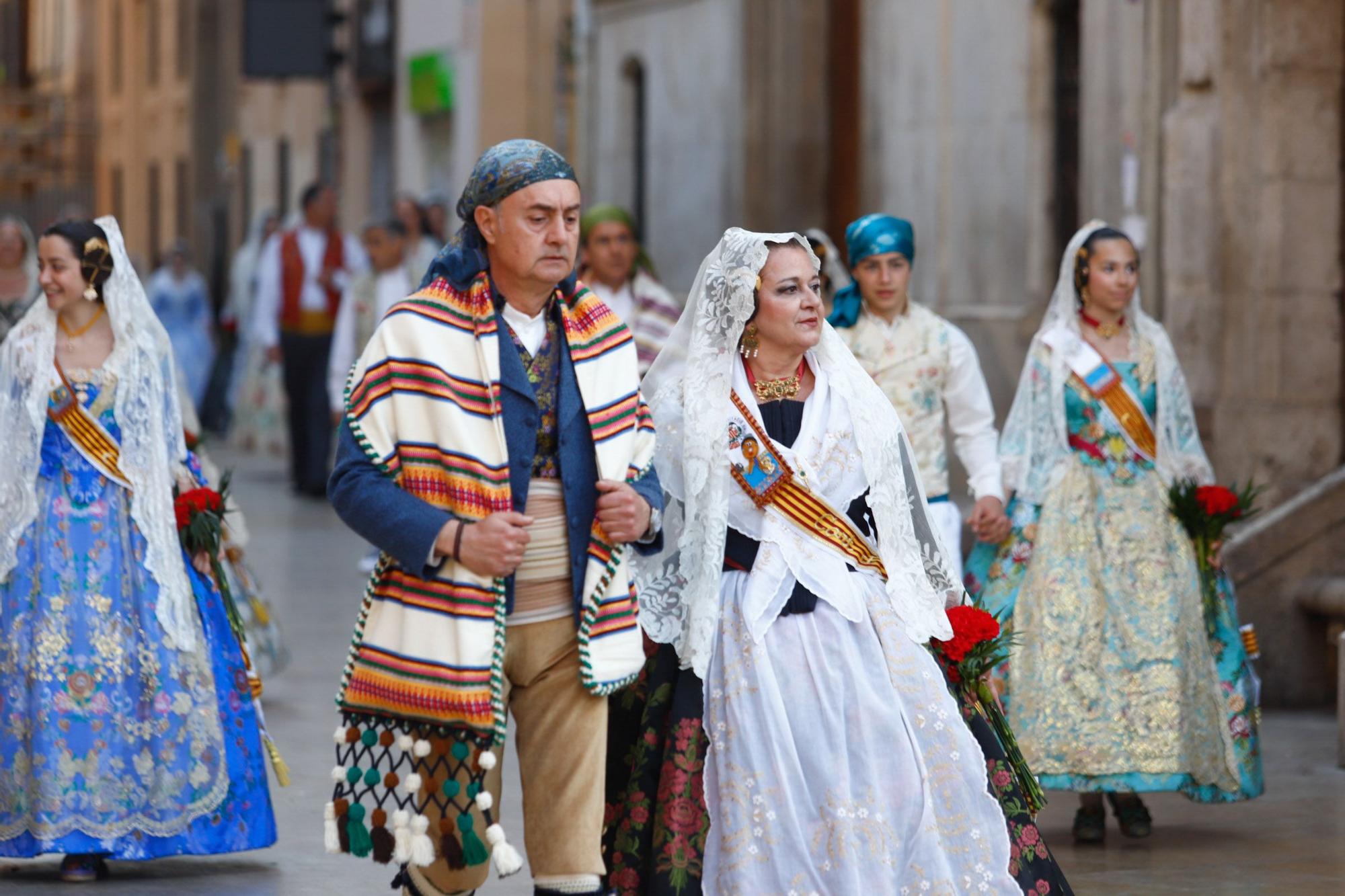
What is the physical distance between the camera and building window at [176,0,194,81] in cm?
3622

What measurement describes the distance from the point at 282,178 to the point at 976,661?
25575mm

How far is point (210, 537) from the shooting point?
7.34 meters

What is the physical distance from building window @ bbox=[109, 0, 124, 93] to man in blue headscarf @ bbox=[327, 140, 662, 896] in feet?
127

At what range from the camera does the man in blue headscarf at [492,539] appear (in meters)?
5.10

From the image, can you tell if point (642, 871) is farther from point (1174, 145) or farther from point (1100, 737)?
point (1174, 145)

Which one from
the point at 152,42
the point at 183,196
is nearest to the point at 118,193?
→ the point at 152,42

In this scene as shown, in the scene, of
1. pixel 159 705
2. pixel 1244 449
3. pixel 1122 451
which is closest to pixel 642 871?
pixel 159 705

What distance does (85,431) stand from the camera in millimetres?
7195

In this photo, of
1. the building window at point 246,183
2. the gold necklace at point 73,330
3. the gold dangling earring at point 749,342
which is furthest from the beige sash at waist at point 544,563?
the building window at point 246,183

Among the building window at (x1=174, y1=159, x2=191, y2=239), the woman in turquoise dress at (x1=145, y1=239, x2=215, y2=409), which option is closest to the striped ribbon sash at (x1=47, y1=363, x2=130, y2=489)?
the woman in turquoise dress at (x1=145, y1=239, x2=215, y2=409)

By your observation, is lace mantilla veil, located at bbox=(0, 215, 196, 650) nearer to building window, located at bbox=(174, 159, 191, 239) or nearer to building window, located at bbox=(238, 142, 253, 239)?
building window, located at bbox=(238, 142, 253, 239)

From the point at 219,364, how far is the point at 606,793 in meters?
21.1

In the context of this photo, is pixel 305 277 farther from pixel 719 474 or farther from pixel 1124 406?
pixel 719 474

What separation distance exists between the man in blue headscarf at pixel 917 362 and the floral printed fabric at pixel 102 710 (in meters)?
2.46
